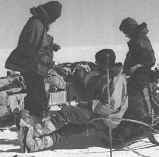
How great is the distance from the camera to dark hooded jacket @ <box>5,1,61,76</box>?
4230mm

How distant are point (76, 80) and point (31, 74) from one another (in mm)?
625

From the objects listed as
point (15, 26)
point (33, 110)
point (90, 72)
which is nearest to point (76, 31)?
point (15, 26)

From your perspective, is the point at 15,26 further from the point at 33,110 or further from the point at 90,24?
the point at 33,110

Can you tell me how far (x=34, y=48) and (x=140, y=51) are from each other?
1.11m

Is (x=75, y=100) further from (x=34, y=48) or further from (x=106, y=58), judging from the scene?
(x=34, y=48)

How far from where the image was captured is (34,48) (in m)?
4.23

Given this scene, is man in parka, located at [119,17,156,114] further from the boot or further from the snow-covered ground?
the snow-covered ground

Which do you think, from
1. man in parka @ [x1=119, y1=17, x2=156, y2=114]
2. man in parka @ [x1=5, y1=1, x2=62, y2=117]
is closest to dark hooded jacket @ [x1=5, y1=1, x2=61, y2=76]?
man in parka @ [x1=5, y1=1, x2=62, y2=117]

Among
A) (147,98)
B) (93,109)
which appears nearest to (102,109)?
(93,109)

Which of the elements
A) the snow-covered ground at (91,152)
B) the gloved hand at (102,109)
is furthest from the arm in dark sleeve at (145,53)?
the snow-covered ground at (91,152)

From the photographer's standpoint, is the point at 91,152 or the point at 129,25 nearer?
the point at 91,152

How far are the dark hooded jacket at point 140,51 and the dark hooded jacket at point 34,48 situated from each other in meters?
0.87

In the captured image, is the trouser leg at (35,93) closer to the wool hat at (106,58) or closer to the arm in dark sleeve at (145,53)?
the wool hat at (106,58)

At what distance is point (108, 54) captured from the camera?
14.4 feet
